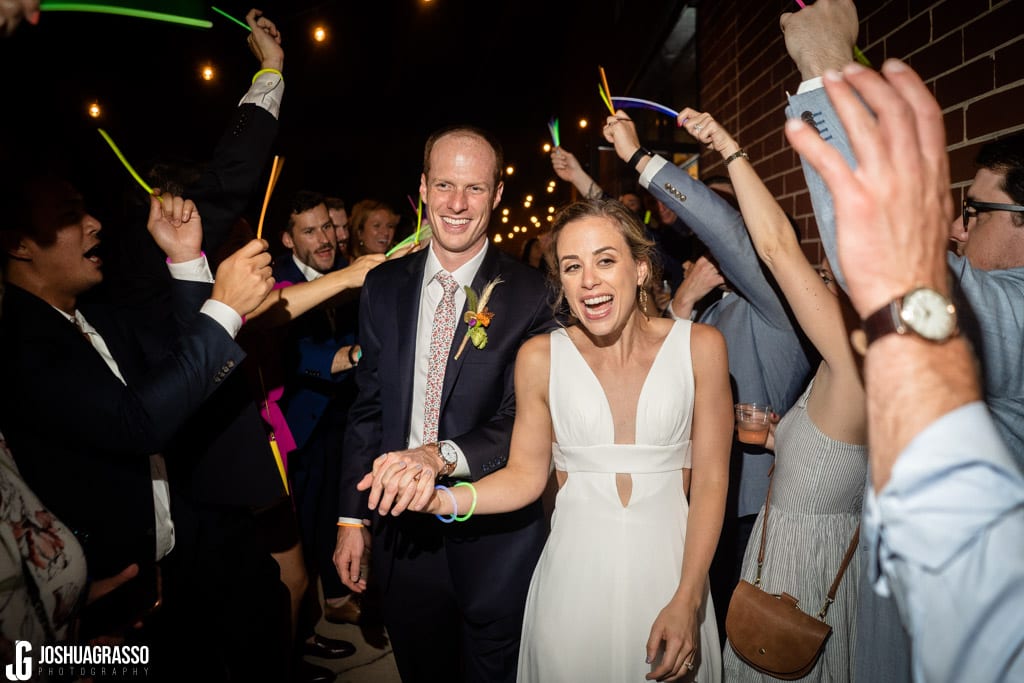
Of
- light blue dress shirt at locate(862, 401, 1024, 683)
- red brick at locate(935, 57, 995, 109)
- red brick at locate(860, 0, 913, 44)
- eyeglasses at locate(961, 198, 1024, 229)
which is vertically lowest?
light blue dress shirt at locate(862, 401, 1024, 683)

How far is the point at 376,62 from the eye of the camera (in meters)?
9.93

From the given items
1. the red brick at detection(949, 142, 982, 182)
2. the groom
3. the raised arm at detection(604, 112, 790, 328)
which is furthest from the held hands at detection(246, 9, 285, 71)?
the red brick at detection(949, 142, 982, 182)

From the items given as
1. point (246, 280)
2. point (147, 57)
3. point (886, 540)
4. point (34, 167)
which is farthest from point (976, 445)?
point (147, 57)

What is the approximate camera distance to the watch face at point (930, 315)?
1.89 feet

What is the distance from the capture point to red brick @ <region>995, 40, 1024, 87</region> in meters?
1.55

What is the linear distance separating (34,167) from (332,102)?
11120 millimetres

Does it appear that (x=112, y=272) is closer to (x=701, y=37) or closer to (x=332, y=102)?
(x=701, y=37)

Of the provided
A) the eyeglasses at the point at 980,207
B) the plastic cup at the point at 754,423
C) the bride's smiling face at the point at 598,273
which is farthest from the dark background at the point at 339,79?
the eyeglasses at the point at 980,207

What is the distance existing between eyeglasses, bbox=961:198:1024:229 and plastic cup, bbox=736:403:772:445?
835 millimetres

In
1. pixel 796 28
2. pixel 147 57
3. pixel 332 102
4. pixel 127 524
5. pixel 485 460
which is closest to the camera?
pixel 796 28

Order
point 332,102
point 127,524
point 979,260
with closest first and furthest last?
1. point 979,260
2. point 127,524
3. point 332,102

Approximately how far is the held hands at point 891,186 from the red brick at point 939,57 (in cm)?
171

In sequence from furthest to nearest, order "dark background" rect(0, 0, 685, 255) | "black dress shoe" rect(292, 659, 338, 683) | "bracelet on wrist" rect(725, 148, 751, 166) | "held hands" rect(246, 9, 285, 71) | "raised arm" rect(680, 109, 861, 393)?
"dark background" rect(0, 0, 685, 255) → "black dress shoe" rect(292, 659, 338, 683) → "held hands" rect(246, 9, 285, 71) → "bracelet on wrist" rect(725, 148, 751, 166) → "raised arm" rect(680, 109, 861, 393)

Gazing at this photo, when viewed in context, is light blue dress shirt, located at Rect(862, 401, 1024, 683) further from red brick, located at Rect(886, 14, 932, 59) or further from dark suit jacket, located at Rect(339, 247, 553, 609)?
red brick, located at Rect(886, 14, 932, 59)
